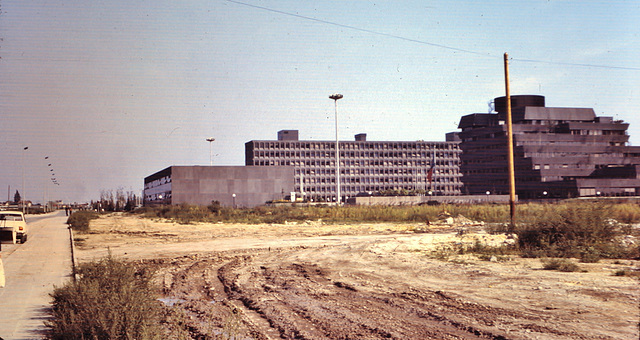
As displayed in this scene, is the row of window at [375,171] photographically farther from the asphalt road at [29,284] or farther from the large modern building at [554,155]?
the asphalt road at [29,284]

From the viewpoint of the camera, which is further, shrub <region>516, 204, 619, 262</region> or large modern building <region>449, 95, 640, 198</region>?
large modern building <region>449, 95, 640, 198</region>

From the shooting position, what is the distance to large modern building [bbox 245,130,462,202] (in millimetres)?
168000

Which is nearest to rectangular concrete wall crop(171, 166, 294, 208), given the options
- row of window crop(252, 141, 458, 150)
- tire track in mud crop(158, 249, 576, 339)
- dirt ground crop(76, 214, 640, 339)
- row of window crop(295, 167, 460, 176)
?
row of window crop(252, 141, 458, 150)

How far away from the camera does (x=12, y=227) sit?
30594mm

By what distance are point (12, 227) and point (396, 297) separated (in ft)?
86.0

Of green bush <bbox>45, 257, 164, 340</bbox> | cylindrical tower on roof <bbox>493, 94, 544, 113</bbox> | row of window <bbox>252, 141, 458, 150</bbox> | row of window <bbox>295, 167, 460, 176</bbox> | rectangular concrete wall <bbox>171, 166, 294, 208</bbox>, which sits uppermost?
cylindrical tower on roof <bbox>493, 94, 544, 113</bbox>

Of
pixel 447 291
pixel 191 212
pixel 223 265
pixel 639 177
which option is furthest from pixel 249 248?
pixel 639 177

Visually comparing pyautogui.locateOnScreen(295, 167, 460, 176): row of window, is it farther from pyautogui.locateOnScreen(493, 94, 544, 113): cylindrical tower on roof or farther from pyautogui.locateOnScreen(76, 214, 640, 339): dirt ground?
pyautogui.locateOnScreen(76, 214, 640, 339): dirt ground

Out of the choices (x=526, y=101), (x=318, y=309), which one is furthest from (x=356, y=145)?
(x=318, y=309)

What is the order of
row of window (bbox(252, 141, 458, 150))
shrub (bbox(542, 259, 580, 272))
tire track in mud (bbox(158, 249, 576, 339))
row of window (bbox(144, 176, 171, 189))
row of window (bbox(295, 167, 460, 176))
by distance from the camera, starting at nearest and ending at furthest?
1. tire track in mud (bbox(158, 249, 576, 339))
2. shrub (bbox(542, 259, 580, 272))
3. row of window (bbox(144, 176, 171, 189))
4. row of window (bbox(252, 141, 458, 150))
5. row of window (bbox(295, 167, 460, 176))

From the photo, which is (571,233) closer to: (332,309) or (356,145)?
(332,309)

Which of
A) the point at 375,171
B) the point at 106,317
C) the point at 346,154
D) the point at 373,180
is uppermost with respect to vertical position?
the point at 346,154

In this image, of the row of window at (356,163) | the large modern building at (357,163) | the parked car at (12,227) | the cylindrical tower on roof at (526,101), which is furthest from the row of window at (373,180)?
the parked car at (12,227)

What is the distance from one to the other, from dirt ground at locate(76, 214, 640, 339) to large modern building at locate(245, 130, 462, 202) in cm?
14484
